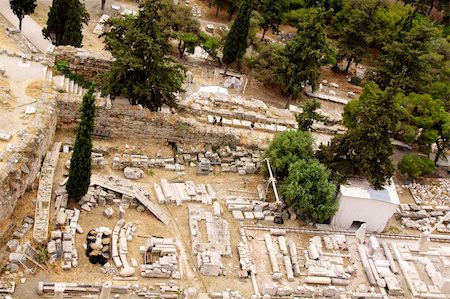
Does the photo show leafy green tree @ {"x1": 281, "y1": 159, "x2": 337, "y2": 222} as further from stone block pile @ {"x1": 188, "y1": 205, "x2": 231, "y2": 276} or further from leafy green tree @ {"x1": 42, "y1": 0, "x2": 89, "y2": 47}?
leafy green tree @ {"x1": 42, "y1": 0, "x2": 89, "y2": 47}

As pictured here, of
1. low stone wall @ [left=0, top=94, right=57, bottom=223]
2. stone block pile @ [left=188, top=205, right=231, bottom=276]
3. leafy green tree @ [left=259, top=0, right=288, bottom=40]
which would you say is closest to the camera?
low stone wall @ [left=0, top=94, right=57, bottom=223]

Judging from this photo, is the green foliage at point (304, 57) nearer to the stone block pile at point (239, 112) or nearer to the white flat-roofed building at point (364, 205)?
the stone block pile at point (239, 112)

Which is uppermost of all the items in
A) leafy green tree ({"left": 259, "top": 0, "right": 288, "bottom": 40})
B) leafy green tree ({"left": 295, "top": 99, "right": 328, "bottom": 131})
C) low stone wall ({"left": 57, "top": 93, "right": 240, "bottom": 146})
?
leafy green tree ({"left": 259, "top": 0, "right": 288, "bottom": 40})

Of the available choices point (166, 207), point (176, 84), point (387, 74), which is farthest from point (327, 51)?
point (166, 207)

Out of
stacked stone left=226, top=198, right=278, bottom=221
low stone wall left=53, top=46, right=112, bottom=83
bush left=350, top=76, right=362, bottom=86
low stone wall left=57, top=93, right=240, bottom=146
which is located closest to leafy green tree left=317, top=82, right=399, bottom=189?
stacked stone left=226, top=198, right=278, bottom=221

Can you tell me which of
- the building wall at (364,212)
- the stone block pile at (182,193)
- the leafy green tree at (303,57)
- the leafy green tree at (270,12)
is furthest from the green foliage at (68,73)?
the leafy green tree at (270,12)

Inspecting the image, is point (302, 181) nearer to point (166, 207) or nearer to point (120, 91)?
point (166, 207)
